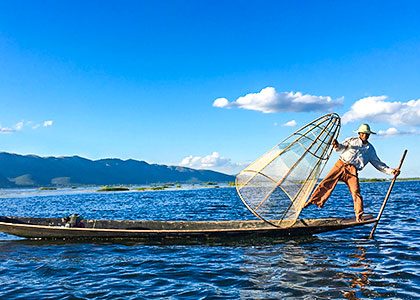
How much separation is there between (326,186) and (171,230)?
6.17m


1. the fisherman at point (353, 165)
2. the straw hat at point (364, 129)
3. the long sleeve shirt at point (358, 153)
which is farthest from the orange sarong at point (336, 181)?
the straw hat at point (364, 129)

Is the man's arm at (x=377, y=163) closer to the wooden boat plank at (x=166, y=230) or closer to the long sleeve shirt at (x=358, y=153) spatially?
the long sleeve shirt at (x=358, y=153)

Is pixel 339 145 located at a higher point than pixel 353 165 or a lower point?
higher

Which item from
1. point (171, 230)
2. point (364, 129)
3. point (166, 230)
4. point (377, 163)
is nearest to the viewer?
point (364, 129)

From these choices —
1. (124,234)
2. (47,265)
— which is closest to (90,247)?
(124,234)

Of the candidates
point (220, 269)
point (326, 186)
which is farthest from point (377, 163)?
point (220, 269)

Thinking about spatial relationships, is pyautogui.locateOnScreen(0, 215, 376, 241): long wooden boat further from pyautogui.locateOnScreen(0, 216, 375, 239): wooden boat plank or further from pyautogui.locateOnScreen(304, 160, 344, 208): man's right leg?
pyautogui.locateOnScreen(304, 160, 344, 208): man's right leg

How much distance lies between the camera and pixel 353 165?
12383 millimetres

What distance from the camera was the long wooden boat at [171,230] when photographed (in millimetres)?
12664

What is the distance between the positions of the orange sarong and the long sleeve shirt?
0.77 ft

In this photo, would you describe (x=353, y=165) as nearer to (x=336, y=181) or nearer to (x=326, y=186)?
(x=336, y=181)

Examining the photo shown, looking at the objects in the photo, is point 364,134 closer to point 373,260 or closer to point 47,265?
point 373,260

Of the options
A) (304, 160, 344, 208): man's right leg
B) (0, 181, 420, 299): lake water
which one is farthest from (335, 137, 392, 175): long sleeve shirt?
(0, 181, 420, 299): lake water

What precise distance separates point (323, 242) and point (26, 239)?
12781mm
